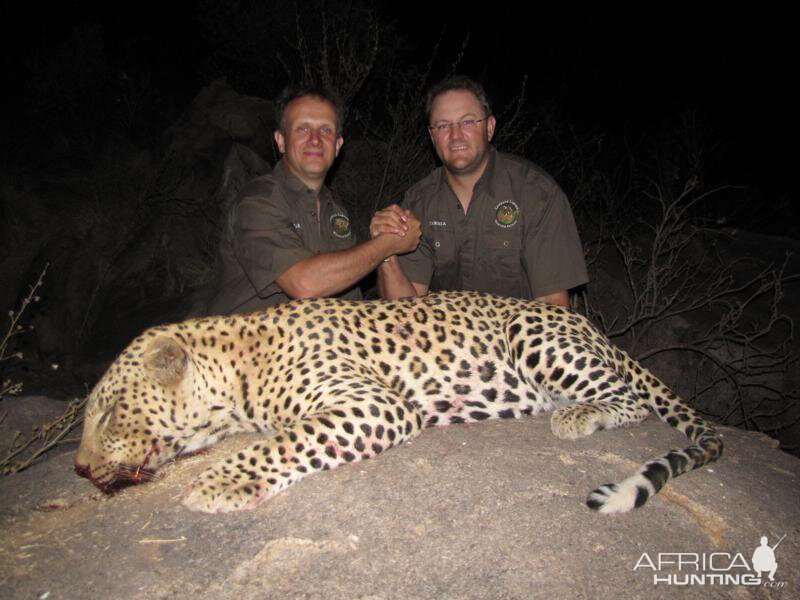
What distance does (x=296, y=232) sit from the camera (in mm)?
4969

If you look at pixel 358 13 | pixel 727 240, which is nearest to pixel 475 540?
pixel 727 240

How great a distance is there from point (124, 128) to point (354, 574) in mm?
14547

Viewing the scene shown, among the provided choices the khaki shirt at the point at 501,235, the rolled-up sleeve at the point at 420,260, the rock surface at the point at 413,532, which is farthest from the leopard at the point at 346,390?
the rolled-up sleeve at the point at 420,260

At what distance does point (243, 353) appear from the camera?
3.79 metres

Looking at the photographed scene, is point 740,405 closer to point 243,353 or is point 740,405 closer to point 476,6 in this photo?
Answer: point 243,353

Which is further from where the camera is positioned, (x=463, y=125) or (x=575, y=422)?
(x=463, y=125)

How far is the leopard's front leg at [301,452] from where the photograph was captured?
3.00 metres

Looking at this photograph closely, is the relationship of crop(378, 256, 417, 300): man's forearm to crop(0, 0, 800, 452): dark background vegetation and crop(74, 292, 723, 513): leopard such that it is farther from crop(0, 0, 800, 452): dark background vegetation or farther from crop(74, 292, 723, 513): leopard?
crop(0, 0, 800, 452): dark background vegetation

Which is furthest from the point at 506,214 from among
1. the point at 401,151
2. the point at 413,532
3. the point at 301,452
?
the point at 401,151

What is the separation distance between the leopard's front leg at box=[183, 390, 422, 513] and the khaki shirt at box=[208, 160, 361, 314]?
1.52 meters

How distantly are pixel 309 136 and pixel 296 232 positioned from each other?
0.78m

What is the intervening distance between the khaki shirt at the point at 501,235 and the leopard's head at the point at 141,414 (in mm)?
2659

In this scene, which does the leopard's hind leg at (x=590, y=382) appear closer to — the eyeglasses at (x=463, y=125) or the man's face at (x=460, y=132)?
the man's face at (x=460, y=132)

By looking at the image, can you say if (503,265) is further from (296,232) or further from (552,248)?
(296,232)
